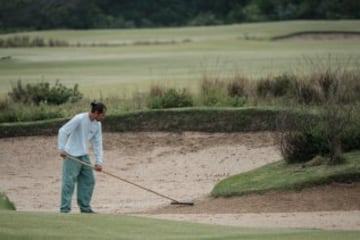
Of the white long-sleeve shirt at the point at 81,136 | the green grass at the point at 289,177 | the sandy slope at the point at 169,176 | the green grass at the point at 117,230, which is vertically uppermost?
the white long-sleeve shirt at the point at 81,136

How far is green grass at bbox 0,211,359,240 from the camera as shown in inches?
473

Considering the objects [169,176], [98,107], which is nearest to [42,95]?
[169,176]

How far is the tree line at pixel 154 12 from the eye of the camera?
9831 cm

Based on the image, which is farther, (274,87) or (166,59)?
(166,59)

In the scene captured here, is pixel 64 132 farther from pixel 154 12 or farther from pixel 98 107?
pixel 154 12

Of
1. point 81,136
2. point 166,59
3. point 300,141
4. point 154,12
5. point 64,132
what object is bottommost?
point 166,59

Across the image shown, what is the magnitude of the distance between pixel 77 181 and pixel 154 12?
299 ft

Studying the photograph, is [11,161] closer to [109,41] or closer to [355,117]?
[355,117]

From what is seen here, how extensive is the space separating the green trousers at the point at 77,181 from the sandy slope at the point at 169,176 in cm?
106

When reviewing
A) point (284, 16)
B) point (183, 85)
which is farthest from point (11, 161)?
point (284, 16)

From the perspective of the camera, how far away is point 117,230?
1270 centimetres

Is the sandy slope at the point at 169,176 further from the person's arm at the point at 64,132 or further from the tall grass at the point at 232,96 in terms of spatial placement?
the person's arm at the point at 64,132

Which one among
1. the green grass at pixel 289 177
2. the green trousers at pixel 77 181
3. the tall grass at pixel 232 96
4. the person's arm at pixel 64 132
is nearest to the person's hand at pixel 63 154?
the person's arm at pixel 64 132

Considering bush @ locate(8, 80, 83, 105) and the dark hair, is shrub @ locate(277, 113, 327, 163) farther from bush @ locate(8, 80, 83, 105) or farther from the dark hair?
bush @ locate(8, 80, 83, 105)
